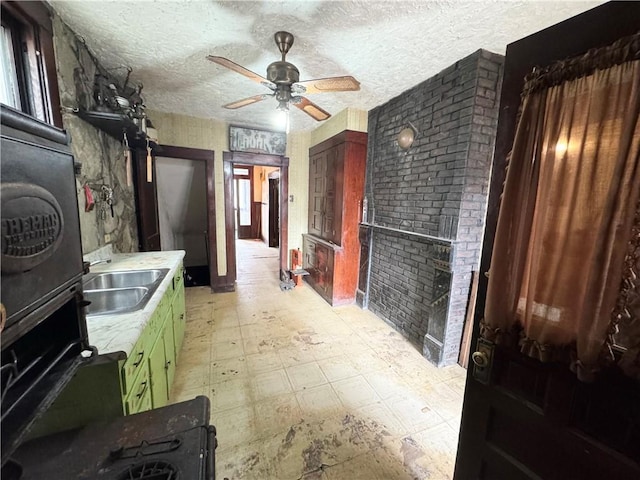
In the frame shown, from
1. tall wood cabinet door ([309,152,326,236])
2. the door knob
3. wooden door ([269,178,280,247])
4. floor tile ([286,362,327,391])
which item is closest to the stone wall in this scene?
floor tile ([286,362,327,391])

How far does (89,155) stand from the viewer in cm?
203

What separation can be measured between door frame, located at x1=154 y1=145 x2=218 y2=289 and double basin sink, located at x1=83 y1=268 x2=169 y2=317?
1.89 metres

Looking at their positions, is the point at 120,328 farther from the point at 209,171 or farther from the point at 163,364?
the point at 209,171

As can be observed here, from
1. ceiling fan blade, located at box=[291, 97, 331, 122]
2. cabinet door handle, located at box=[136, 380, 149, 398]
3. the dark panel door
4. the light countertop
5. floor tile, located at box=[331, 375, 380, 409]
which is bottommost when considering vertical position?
floor tile, located at box=[331, 375, 380, 409]

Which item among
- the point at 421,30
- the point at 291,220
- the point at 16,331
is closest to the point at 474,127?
the point at 421,30

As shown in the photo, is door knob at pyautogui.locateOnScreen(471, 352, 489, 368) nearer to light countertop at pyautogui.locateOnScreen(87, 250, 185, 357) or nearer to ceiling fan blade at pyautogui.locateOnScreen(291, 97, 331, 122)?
light countertop at pyautogui.locateOnScreen(87, 250, 185, 357)

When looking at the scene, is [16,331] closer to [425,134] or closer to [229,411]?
[229,411]

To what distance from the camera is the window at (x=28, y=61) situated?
1320 mm

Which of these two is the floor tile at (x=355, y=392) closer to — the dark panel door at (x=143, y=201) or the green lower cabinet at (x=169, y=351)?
the green lower cabinet at (x=169, y=351)

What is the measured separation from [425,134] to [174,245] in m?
4.47

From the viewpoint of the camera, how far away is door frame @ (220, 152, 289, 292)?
3.86 metres

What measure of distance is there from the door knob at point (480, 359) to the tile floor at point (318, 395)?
3.03ft

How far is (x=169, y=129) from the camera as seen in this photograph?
11.5 feet

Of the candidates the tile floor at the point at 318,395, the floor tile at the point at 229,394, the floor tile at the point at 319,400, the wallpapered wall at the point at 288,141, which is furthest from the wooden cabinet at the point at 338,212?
the floor tile at the point at 229,394
